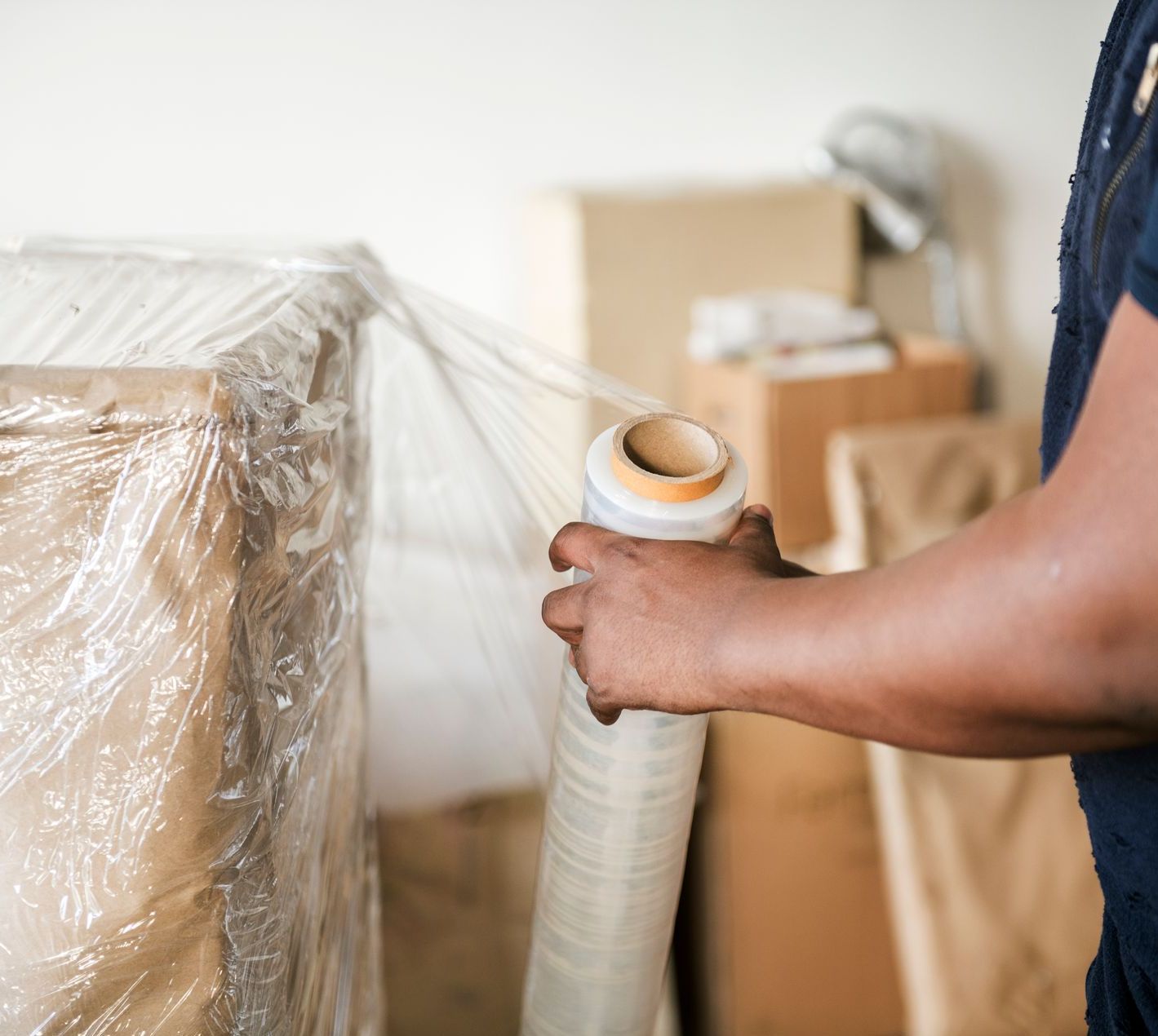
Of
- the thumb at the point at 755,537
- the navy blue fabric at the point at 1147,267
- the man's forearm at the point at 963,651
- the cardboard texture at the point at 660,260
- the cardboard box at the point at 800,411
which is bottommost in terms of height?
the cardboard box at the point at 800,411

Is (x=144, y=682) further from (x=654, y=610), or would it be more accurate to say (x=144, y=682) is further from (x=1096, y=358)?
(x=1096, y=358)

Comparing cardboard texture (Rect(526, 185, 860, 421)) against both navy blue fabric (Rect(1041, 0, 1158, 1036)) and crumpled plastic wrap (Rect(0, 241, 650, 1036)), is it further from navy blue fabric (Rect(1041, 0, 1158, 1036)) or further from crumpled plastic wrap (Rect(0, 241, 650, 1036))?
navy blue fabric (Rect(1041, 0, 1158, 1036))

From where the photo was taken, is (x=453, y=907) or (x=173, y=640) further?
(x=453, y=907)

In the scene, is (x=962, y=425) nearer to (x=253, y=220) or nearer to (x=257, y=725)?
(x=253, y=220)

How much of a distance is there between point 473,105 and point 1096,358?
143cm

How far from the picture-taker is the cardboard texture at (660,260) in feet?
5.39

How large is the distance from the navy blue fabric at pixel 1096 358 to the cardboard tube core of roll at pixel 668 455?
0.62 ft

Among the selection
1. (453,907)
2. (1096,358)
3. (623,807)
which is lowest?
(453,907)

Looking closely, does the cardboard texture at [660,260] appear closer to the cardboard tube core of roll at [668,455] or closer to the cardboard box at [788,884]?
the cardboard box at [788,884]

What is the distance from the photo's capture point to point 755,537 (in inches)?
20.5

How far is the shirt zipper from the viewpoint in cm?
42

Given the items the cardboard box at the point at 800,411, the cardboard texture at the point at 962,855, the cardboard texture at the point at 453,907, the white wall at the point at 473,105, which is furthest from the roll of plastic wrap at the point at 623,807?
the white wall at the point at 473,105

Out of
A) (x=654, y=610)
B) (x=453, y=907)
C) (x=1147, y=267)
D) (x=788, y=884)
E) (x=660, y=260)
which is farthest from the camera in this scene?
(x=660, y=260)

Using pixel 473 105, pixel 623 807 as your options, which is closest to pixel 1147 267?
pixel 623 807
